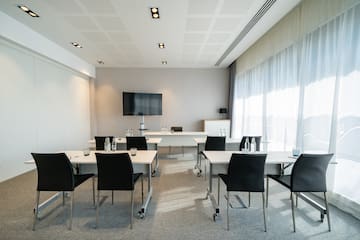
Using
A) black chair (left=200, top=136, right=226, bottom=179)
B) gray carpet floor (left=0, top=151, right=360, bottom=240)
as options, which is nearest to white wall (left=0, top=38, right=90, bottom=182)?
gray carpet floor (left=0, top=151, right=360, bottom=240)

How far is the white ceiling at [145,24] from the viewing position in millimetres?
3186

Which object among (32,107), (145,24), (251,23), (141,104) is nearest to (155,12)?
(145,24)

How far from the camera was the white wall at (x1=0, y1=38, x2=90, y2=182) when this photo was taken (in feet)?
12.5

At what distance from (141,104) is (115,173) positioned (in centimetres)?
539

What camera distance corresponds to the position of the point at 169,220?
7.88ft

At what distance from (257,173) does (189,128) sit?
5731 millimetres

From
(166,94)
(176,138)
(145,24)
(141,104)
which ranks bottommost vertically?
(176,138)

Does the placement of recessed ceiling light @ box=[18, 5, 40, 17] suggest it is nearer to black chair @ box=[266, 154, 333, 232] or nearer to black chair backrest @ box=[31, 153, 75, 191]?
black chair backrest @ box=[31, 153, 75, 191]

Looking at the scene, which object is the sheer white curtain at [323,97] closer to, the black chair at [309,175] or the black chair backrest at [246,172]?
the black chair at [309,175]

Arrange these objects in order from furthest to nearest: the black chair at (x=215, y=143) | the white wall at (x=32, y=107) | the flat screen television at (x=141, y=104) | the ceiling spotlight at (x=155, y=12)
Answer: the flat screen television at (x=141, y=104), the black chair at (x=215, y=143), the white wall at (x=32, y=107), the ceiling spotlight at (x=155, y=12)

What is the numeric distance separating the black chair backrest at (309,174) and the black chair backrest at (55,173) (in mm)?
2666

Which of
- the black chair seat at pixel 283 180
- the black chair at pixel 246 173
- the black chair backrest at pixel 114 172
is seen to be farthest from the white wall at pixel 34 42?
the black chair seat at pixel 283 180

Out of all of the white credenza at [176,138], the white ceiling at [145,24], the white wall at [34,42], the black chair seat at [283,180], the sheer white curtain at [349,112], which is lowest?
the black chair seat at [283,180]

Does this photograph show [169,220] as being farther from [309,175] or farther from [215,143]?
[215,143]
